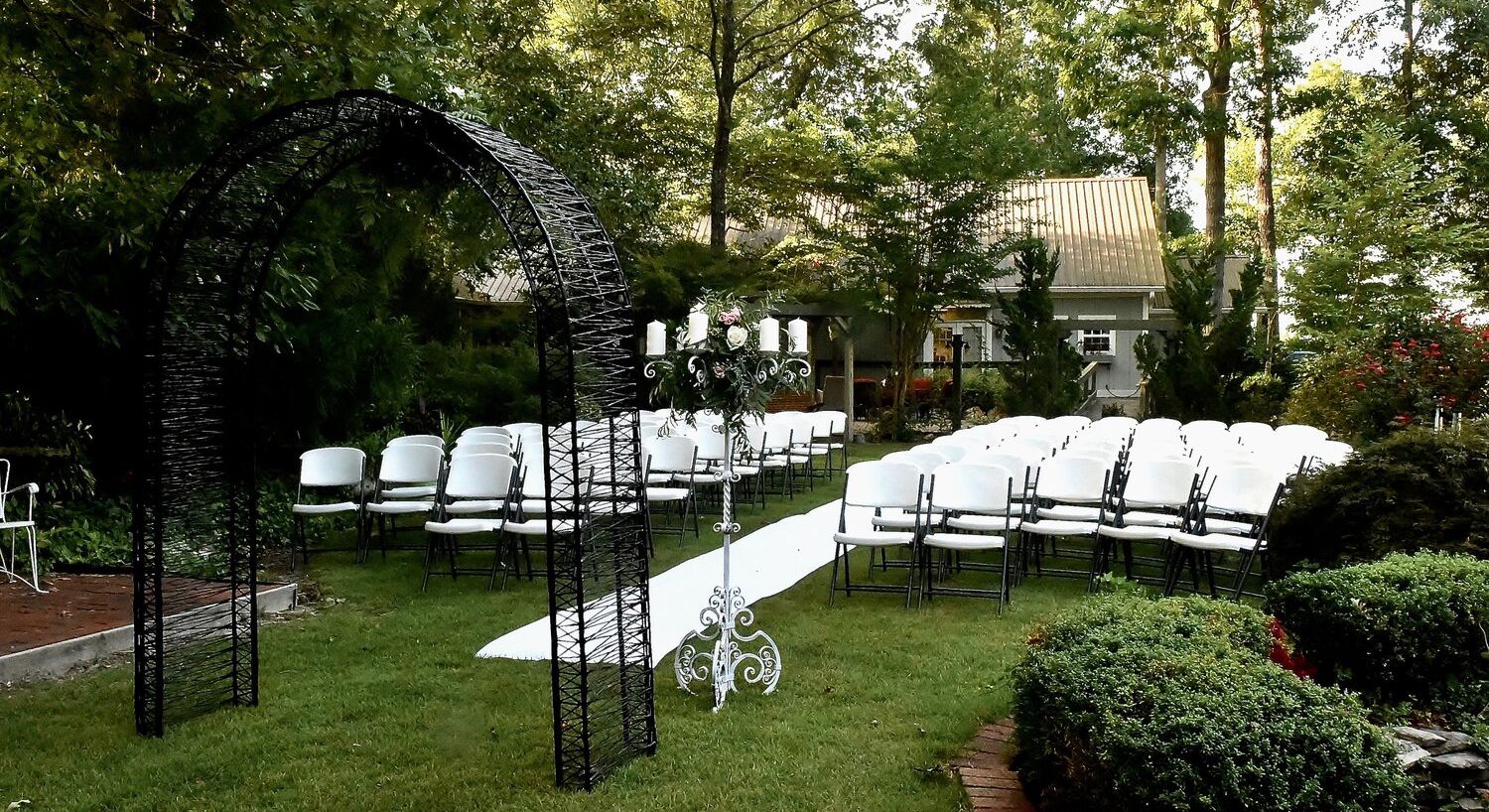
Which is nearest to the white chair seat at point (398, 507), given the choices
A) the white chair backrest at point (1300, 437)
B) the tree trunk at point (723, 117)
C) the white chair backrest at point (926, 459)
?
the white chair backrest at point (926, 459)

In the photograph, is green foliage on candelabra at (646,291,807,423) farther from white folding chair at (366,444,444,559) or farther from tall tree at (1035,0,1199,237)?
tall tree at (1035,0,1199,237)

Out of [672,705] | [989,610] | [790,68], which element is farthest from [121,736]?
[790,68]

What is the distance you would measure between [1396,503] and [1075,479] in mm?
2105

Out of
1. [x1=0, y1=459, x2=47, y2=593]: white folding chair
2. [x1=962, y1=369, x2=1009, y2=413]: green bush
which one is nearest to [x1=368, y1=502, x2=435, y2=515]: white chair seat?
[x1=0, y1=459, x2=47, y2=593]: white folding chair

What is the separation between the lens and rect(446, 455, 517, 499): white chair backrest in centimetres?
797

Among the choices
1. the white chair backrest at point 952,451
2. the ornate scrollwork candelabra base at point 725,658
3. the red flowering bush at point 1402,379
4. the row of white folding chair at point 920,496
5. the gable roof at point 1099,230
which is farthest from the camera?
the gable roof at point 1099,230

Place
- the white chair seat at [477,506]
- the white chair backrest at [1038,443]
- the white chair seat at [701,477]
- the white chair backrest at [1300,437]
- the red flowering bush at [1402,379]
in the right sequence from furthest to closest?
1. the red flowering bush at [1402,379]
2. the white chair seat at [701,477]
3. the white chair backrest at [1038,443]
4. the white chair backrest at [1300,437]
5. the white chair seat at [477,506]

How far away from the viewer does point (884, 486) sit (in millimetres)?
7141

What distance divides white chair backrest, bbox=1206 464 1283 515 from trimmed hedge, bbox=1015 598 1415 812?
10.8 feet

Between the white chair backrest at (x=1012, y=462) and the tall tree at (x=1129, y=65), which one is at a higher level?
the tall tree at (x=1129, y=65)

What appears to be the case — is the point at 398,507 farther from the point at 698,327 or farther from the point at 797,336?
the point at 797,336

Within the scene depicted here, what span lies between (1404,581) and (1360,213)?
12.2 metres

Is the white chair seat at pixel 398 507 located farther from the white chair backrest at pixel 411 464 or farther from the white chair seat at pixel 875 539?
the white chair seat at pixel 875 539

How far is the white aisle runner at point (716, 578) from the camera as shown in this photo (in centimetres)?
601
